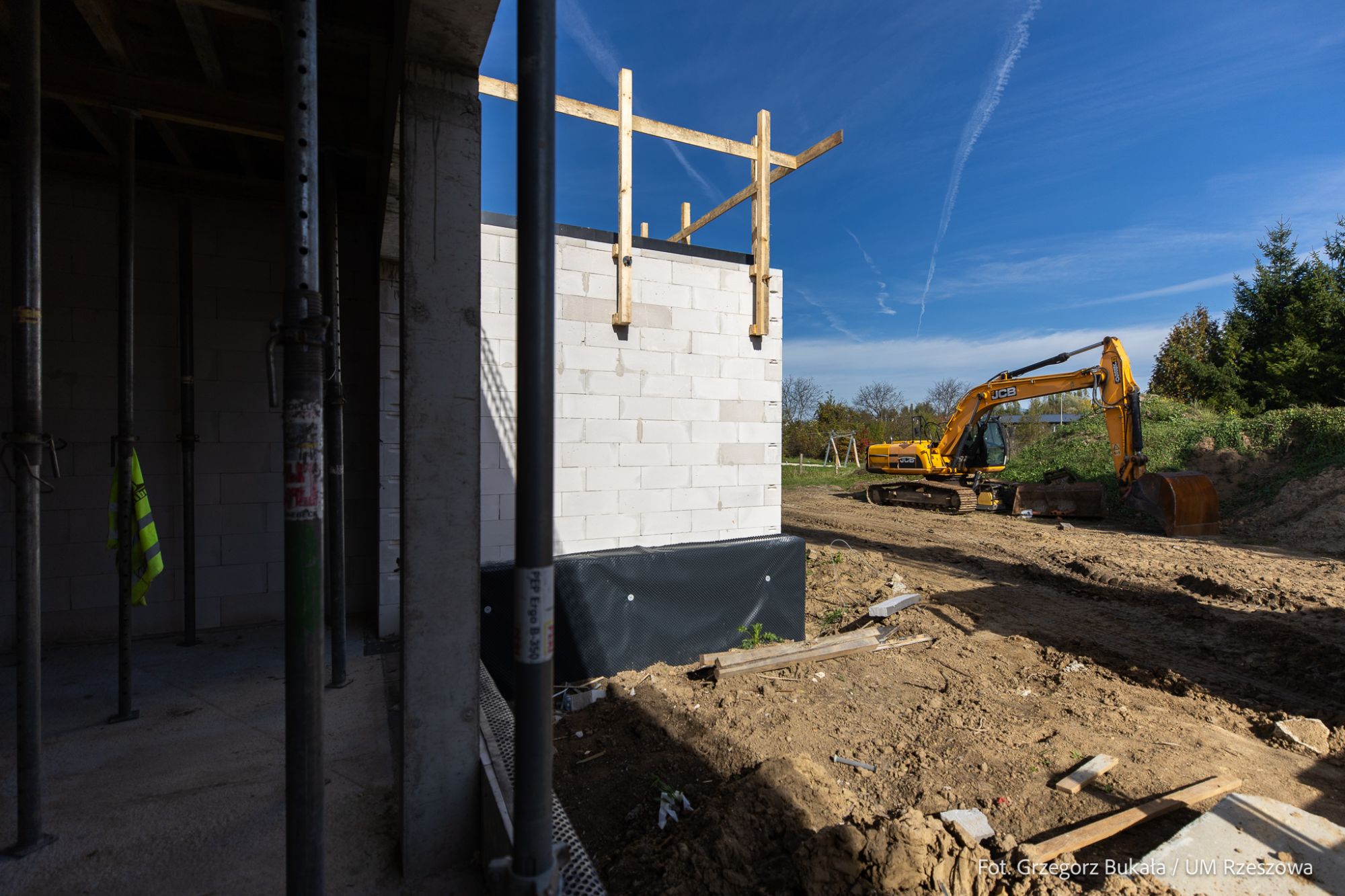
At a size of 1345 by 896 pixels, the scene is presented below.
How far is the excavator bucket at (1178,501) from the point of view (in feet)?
36.4

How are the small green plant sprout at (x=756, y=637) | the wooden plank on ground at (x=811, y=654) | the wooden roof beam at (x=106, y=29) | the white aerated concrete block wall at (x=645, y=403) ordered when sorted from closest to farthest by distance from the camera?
the wooden roof beam at (x=106, y=29)
the wooden plank on ground at (x=811, y=654)
the white aerated concrete block wall at (x=645, y=403)
the small green plant sprout at (x=756, y=637)

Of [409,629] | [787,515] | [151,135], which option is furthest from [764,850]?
[787,515]

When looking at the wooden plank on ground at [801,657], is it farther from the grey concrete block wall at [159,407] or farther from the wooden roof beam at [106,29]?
the wooden roof beam at [106,29]

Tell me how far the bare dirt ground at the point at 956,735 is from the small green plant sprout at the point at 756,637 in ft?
0.64

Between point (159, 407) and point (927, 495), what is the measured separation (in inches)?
568

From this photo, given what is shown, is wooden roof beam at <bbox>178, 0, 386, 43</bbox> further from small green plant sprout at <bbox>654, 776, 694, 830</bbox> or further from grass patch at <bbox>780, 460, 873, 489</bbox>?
grass patch at <bbox>780, 460, 873, 489</bbox>

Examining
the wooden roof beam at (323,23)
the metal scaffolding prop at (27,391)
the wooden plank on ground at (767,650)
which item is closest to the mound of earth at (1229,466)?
the wooden plank on ground at (767,650)

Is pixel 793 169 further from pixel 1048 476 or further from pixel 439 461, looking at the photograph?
pixel 1048 476

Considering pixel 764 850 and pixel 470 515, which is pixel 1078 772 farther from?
pixel 470 515

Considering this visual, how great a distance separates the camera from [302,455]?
5.35 ft

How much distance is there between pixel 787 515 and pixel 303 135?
13.8 meters

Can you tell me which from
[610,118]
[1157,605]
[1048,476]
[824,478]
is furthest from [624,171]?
[824,478]

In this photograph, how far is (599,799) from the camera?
309 centimetres

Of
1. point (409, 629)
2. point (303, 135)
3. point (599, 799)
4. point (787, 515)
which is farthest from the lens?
point (787, 515)
